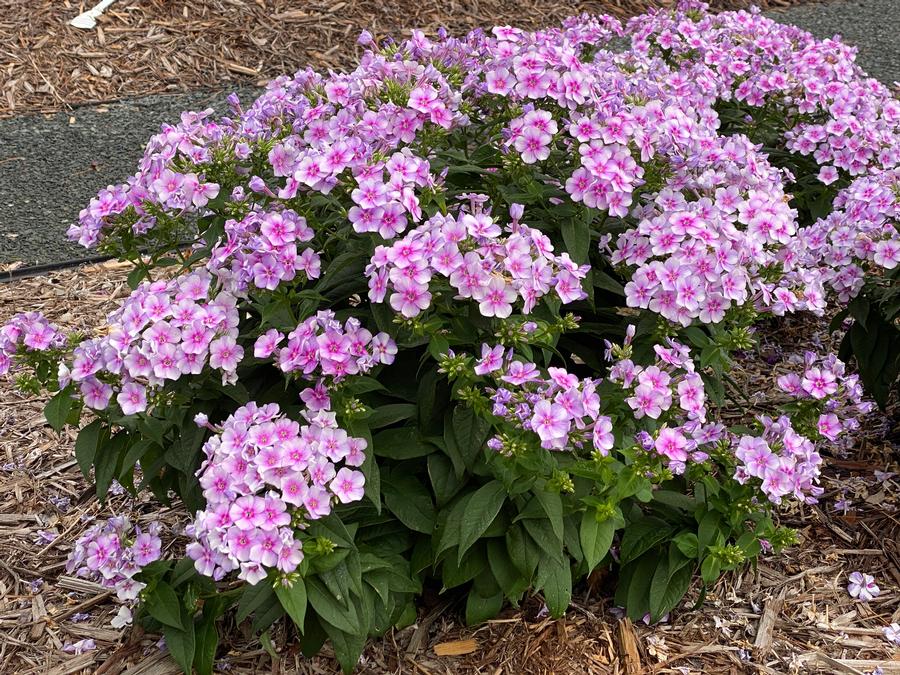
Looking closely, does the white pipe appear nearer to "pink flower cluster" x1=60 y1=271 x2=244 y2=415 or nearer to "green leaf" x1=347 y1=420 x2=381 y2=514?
"pink flower cluster" x1=60 y1=271 x2=244 y2=415

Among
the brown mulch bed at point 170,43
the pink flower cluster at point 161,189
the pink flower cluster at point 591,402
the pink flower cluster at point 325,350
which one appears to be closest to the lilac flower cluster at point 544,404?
the pink flower cluster at point 591,402

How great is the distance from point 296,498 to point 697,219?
1.26m

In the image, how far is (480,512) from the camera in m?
2.45

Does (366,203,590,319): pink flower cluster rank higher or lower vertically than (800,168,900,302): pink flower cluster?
higher

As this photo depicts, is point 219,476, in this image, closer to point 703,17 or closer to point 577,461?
point 577,461

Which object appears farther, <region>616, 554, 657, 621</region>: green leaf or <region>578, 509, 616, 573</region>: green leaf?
<region>616, 554, 657, 621</region>: green leaf

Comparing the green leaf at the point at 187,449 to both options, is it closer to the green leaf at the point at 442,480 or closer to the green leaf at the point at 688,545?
the green leaf at the point at 442,480

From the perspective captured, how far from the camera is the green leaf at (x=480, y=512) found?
2414mm

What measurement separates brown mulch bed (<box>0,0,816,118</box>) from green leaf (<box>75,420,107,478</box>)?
16.8ft

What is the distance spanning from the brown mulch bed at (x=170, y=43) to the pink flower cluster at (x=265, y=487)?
5691 mm

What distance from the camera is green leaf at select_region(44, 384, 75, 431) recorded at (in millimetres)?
2504

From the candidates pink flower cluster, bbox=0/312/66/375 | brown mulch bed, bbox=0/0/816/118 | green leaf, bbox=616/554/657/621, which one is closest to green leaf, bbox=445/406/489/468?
green leaf, bbox=616/554/657/621

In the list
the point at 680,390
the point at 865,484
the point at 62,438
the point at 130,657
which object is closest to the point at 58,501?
Result: the point at 62,438

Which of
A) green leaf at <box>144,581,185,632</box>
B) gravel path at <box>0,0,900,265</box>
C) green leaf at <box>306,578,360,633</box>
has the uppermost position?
green leaf at <box>306,578,360,633</box>
